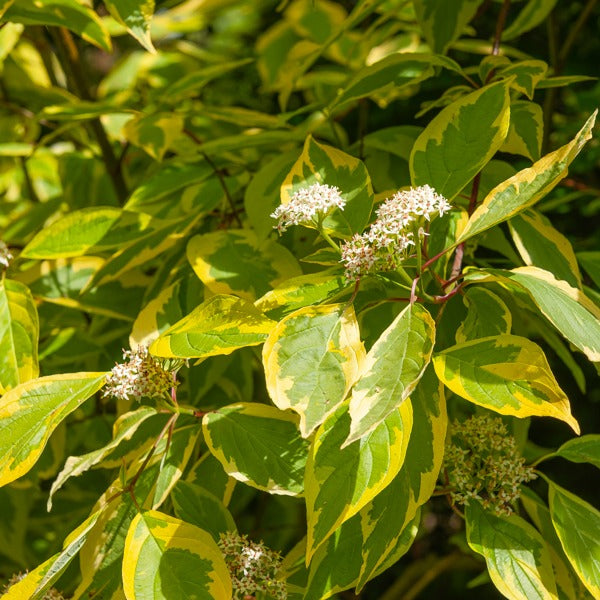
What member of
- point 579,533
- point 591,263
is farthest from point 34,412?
point 591,263

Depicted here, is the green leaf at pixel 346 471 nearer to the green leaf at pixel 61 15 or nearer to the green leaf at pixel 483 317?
the green leaf at pixel 483 317

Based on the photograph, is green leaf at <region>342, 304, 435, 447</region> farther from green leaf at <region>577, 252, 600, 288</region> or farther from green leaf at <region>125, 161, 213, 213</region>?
green leaf at <region>125, 161, 213, 213</region>

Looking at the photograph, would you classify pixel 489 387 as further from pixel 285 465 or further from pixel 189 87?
pixel 189 87

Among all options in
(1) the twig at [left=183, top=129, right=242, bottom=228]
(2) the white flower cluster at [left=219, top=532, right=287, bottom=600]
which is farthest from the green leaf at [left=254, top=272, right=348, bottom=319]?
(1) the twig at [left=183, top=129, right=242, bottom=228]

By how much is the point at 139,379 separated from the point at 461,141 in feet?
1.17

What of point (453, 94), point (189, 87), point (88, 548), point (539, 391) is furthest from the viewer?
point (189, 87)

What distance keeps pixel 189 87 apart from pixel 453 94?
0.39m

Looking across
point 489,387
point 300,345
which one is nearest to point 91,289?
point 300,345

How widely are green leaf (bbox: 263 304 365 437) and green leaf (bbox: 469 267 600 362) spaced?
13 centimetres

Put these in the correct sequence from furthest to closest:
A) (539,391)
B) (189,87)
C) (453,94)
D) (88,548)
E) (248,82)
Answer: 1. (248,82)
2. (189,87)
3. (453,94)
4. (88,548)
5. (539,391)

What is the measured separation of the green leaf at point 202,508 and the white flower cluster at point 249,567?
0.06 ft

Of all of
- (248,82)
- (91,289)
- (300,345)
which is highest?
(300,345)

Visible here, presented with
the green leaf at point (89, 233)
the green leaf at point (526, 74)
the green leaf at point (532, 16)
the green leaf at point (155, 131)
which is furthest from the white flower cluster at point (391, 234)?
the green leaf at point (532, 16)

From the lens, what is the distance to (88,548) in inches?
27.9
